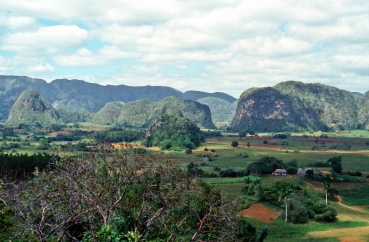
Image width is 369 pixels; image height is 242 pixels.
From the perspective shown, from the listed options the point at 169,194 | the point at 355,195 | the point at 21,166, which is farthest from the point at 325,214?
the point at 21,166

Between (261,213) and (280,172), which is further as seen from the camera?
(280,172)

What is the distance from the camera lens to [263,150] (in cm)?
11481

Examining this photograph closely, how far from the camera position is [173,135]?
128875 millimetres

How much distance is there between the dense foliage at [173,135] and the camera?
12244cm

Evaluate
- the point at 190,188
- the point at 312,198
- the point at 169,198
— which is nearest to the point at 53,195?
the point at 169,198

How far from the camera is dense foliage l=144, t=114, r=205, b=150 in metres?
122

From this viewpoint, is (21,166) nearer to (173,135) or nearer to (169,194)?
(169,194)

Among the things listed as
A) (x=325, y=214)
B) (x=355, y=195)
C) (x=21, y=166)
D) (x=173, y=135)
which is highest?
(x=21, y=166)

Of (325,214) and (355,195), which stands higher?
(325,214)

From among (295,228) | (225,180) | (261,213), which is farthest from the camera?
(225,180)

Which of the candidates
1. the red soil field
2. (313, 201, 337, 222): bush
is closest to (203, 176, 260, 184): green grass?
the red soil field

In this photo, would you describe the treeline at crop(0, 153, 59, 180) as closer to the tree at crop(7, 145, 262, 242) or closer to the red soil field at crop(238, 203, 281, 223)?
the red soil field at crop(238, 203, 281, 223)

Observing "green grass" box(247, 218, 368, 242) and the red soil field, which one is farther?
the red soil field

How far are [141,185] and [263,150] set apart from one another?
325 ft
